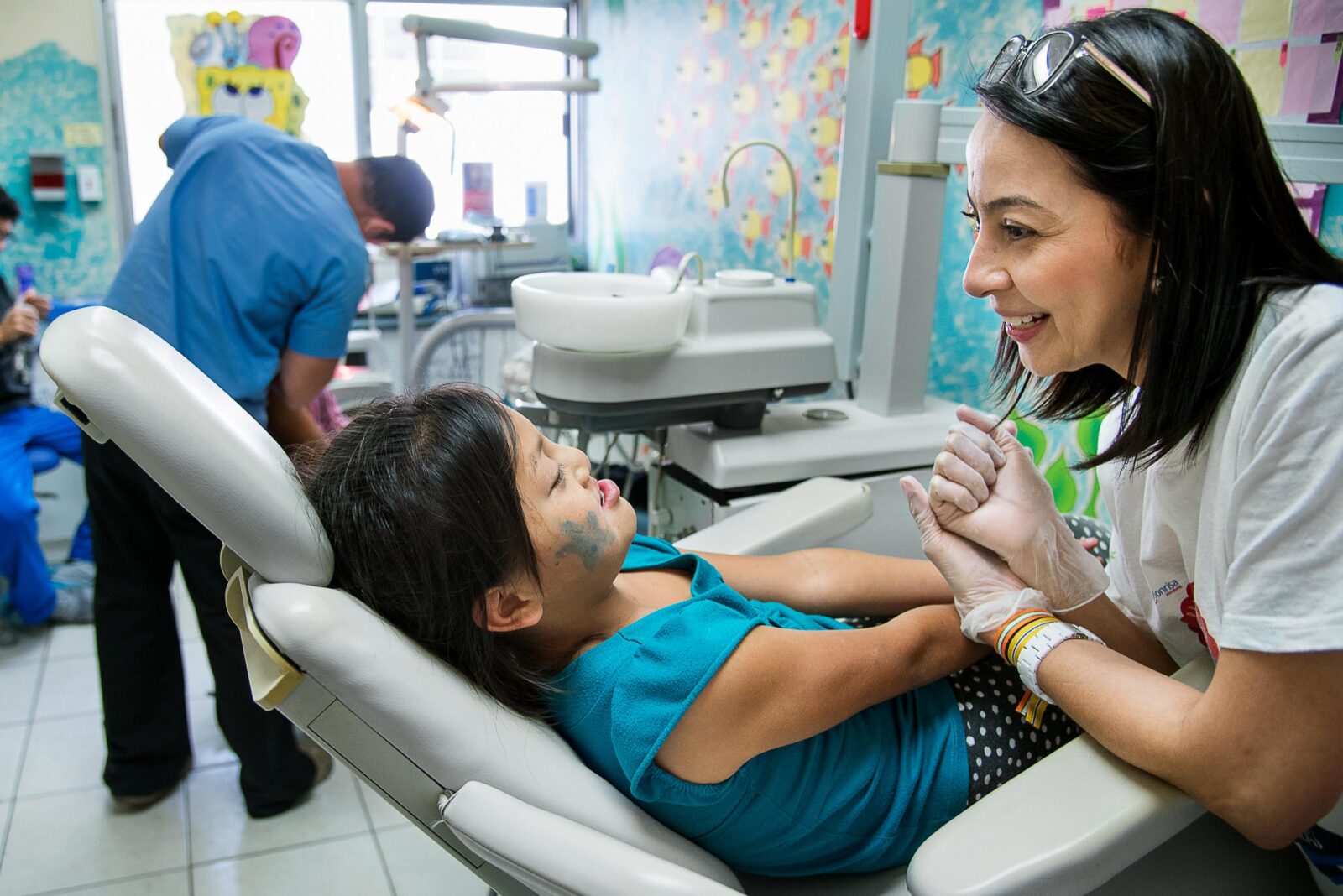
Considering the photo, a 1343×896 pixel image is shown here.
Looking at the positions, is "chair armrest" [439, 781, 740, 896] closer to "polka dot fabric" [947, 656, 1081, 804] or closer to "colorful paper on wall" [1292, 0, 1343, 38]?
"polka dot fabric" [947, 656, 1081, 804]

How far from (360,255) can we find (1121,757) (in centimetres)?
170

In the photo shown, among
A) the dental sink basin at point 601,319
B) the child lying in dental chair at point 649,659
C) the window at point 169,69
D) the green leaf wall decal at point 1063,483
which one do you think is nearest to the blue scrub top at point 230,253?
the dental sink basin at point 601,319

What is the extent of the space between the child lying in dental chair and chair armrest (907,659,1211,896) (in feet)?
0.62

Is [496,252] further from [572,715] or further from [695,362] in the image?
[572,715]

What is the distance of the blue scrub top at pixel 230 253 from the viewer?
1.92 m

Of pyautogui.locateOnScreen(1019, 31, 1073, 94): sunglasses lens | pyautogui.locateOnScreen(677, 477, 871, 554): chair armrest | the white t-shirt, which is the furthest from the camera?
pyautogui.locateOnScreen(677, 477, 871, 554): chair armrest

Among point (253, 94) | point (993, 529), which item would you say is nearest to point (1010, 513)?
point (993, 529)

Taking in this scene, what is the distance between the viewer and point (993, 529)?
1.19 metres

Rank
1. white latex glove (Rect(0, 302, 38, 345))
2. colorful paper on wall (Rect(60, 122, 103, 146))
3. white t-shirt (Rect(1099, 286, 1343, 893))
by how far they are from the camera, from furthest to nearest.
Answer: colorful paper on wall (Rect(60, 122, 103, 146)) < white latex glove (Rect(0, 302, 38, 345)) < white t-shirt (Rect(1099, 286, 1343, 893))

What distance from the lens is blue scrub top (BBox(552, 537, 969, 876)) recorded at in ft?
3.24

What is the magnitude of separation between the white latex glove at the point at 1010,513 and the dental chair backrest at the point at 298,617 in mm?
514

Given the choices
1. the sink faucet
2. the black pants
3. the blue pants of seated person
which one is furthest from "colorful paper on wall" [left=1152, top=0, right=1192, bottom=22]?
the blue pants of seated person

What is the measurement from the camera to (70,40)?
12.6 feet

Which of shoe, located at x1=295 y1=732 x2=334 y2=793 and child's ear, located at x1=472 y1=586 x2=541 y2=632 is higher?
child's ear, located at x1=472 y1=586 x2=541 y2=632
